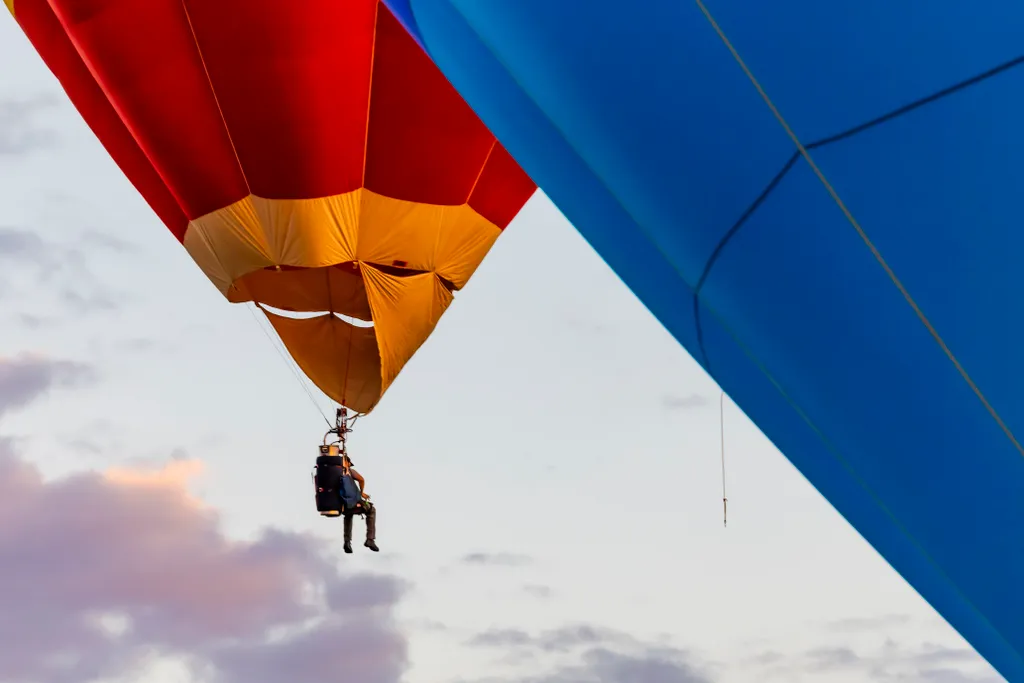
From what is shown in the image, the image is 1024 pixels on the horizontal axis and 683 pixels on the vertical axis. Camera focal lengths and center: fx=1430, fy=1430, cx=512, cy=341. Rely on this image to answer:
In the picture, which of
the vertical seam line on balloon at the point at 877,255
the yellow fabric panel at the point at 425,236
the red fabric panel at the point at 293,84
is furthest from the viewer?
the yellow fabric panel at the point at 425,236

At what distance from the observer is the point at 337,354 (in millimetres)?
14797

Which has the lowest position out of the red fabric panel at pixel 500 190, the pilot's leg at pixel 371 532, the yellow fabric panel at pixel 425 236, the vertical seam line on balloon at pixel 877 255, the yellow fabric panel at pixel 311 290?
the vertical seam line on balloon at pixel 877 255

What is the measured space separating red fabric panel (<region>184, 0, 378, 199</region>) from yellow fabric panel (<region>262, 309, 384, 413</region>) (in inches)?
78.5

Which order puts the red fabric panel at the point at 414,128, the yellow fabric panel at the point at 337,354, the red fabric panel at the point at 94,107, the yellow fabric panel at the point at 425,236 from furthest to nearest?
the yellow fabric panel at the point at 337,354 < the red fabric panel at the point at 94,107 < the yellow fabric panel at the point at 425,236 < the red fabric panel at the point at 414,128

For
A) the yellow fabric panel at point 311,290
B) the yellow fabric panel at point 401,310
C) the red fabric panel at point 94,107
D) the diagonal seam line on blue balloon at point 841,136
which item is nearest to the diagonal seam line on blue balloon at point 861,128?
the diagonal seam line on blue balloon at point 841,136

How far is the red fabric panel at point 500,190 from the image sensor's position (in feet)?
46.3

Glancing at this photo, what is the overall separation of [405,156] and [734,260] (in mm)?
8560

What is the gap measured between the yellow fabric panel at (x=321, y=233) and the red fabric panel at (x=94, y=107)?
0.46 meters

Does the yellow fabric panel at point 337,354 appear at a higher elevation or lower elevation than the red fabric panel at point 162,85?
lower

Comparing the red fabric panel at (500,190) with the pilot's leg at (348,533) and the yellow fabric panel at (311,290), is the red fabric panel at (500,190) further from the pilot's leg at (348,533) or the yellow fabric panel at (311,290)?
the pilot's leg at (348,533)

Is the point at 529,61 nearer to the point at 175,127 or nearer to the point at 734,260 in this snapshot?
the point at 734,260

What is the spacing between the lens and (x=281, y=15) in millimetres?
12477

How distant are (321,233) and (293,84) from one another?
54.7 inches

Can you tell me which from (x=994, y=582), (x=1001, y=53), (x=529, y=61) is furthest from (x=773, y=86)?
(x=994, y=582)
